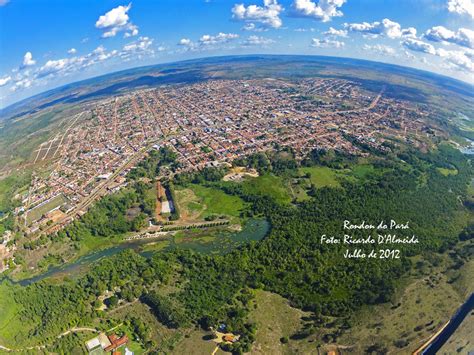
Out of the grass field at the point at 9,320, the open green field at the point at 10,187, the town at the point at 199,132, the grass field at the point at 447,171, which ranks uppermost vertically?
the town at the point at 199,132

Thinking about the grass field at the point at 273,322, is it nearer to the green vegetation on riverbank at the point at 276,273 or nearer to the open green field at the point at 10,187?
the green vegetation on riverbank at the point at 276,273

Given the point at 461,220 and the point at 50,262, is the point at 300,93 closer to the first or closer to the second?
the point at 461,220

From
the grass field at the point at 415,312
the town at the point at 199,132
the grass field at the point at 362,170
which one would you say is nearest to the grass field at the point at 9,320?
the town at the point at 199,132

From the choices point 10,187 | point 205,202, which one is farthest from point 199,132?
point 10,187

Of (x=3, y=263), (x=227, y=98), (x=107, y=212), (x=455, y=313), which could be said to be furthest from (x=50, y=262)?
(x=227, y=98)

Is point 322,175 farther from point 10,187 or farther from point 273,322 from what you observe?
point 10,187

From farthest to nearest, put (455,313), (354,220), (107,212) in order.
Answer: (107,212)
(354,220)
(455,313)
